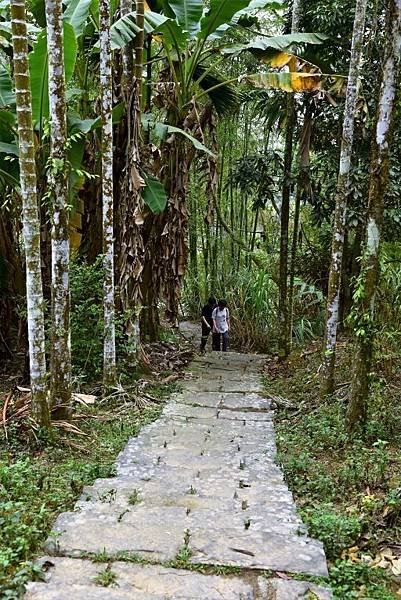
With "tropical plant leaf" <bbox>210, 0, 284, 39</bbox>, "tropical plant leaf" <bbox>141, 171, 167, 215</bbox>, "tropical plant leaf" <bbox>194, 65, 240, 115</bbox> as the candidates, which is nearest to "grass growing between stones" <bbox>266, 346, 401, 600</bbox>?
"tropical plant leaf" <bbox>141, 171, 167, 215</bbox>

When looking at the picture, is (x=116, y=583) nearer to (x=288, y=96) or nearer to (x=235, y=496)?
(x=235, y=496)

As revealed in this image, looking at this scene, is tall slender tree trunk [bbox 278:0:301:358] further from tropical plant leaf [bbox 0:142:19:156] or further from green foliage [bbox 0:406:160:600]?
green foliage [bbox 0:406:160:600]

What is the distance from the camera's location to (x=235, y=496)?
4.14 m

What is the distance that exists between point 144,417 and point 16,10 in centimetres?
400

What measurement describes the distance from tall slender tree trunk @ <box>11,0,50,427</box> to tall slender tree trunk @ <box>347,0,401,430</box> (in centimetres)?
272

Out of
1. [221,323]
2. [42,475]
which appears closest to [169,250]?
[221,323]

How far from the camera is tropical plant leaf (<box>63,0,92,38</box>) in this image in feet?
22.1

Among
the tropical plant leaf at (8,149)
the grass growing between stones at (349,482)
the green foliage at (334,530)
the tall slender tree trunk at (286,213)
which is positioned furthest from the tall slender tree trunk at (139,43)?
the green foliage at (334,530)

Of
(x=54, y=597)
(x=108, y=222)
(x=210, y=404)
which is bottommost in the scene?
(x=210, y=404)

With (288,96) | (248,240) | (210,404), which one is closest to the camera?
(210,404)

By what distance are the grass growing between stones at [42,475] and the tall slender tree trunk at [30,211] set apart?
288 mm

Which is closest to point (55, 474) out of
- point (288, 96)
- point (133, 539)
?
point (133, 539)

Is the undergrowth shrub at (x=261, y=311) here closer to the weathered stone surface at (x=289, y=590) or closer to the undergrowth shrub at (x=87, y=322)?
the undergrowth shrub at (x=87, y=322)

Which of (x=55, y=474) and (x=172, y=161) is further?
(x=172, y=161)
